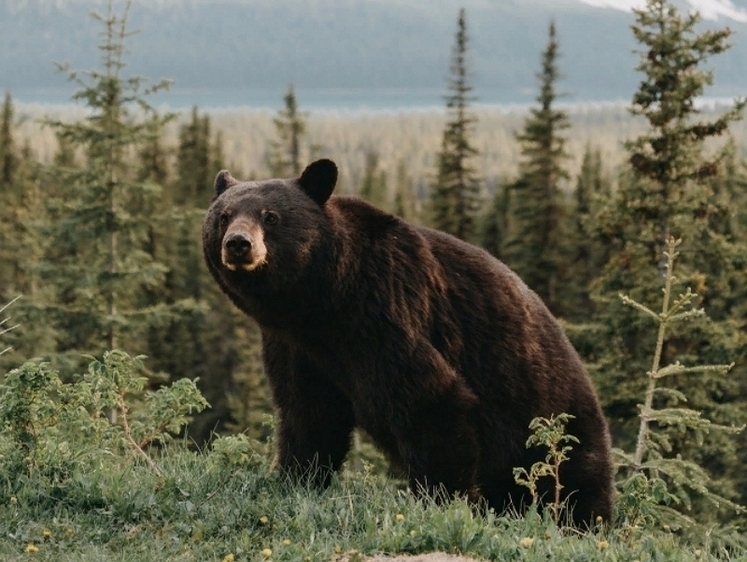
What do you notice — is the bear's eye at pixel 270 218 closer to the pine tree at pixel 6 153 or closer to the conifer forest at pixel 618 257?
the conifer forest at pixel 618 257

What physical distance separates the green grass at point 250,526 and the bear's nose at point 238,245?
1.29m

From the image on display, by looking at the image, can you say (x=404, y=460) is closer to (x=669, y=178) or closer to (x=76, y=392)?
(x=76, y=392)

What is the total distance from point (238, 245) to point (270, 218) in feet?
1.38

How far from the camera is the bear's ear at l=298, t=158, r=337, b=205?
597cm

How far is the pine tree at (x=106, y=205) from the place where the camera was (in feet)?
77.6

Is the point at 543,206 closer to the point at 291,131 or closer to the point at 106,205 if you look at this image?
the point at 291,131

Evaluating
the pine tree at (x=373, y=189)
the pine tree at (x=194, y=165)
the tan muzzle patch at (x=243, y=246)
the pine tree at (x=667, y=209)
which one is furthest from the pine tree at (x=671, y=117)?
the pine tree at (x=373, y=189)

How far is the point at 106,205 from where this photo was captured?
78.5ft

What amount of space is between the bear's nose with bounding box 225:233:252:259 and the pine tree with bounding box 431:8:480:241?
36.7m

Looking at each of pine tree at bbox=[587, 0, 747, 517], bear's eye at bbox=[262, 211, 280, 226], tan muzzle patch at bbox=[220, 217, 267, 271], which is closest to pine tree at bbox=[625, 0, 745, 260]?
pine tree at bbox=[587, 0, 747, 517]

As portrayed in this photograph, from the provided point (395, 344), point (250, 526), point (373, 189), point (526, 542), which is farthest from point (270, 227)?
point (373, 189)

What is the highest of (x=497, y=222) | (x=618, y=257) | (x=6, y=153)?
(x=618, y=257)

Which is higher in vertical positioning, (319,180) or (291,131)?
(319,180)

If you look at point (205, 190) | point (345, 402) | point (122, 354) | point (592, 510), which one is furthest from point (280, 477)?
point (205, 190)
